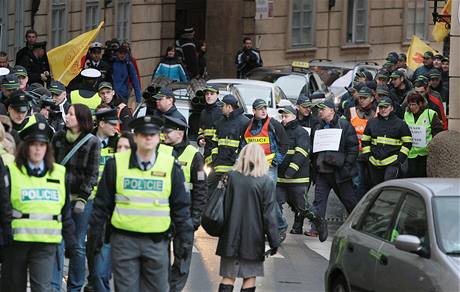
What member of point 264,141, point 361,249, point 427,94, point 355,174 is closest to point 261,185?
point 361,249

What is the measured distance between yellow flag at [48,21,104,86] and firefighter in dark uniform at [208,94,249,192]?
6.58 m

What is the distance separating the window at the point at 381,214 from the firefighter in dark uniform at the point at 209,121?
6030mm

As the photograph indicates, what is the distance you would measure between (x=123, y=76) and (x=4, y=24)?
29.1 ft

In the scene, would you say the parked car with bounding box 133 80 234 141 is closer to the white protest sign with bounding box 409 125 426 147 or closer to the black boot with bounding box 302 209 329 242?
the black boot with bounding box 302 209 329 242

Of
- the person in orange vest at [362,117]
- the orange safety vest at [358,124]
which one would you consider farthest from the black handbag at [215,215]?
the orange safety vest at [358,124]

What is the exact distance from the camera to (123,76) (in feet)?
80.0

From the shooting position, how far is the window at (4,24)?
32219 mm

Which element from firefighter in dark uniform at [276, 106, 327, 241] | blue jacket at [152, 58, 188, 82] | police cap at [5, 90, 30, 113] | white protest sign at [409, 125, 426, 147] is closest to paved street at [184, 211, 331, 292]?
firefighter in dark uniform at [276, 106, 327, 241]

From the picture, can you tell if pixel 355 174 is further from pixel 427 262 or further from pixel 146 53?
pixel 146 53

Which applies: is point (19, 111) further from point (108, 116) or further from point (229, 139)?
point (229, 139)

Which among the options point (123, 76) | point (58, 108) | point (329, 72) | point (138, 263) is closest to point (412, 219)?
point (138, 263)

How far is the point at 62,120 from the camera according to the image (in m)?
16.0

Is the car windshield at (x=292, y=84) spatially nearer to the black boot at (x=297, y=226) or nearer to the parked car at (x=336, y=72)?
the parked car at (x=336, y=72)

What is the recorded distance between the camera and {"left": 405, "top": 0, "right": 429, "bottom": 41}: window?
4462cm
